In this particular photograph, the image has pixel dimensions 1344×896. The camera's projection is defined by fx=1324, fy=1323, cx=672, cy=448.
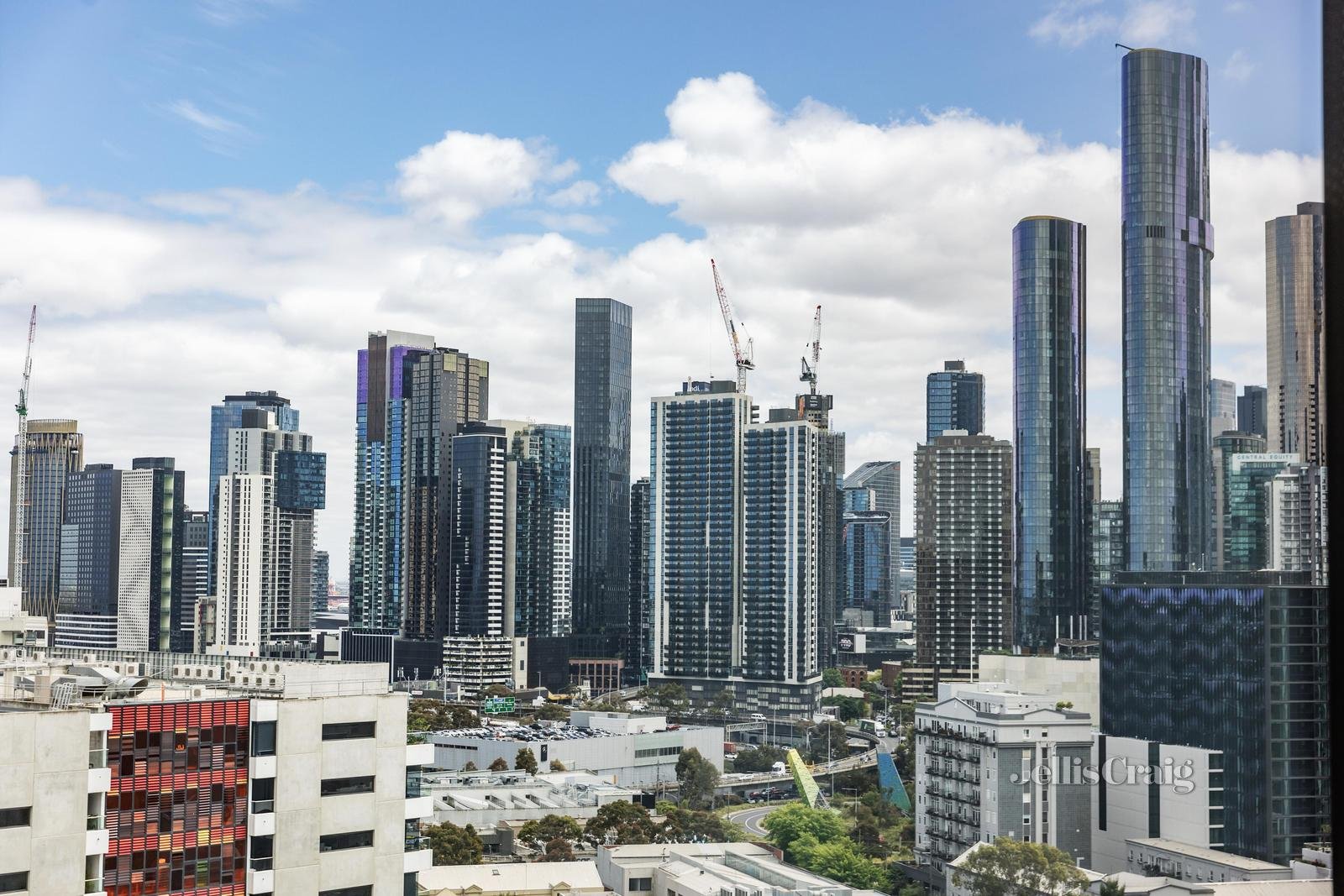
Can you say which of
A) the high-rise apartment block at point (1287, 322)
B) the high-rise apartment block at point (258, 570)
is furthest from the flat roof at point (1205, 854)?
the high-rise apartment block at point (258, 570)

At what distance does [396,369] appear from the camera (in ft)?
219

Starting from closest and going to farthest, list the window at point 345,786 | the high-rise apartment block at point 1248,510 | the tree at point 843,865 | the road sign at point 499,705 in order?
the window at point 345,786 < the tree at point 843,865 < the high-rise apartment block at point 1248,510 < the road sign at point 499,705

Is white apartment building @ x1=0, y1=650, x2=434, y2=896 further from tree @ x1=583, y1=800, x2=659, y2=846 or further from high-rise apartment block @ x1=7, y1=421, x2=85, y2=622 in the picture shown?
high-rise apartment block @ x1=7, y1=421, x2=85, y2=622

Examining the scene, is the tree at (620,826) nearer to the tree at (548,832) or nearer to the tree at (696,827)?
the tree at (548,832)

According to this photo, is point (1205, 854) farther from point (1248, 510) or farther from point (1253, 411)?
point (1253, 411)

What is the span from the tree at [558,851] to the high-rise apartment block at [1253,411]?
26.9 metres

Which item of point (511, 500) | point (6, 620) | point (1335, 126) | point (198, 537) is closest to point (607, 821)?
point (6, 620)

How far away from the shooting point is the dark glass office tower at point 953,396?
6681 centimetres

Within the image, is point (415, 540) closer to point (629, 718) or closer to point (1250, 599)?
point (629, 718)

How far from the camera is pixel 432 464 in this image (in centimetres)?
5828

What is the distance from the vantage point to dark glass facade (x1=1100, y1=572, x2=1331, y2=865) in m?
16.3

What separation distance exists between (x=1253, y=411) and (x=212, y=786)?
3746 centimetres

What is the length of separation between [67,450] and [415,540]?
18815 mm

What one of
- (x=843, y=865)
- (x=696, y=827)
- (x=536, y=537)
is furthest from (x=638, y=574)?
(x=843, y=865)
